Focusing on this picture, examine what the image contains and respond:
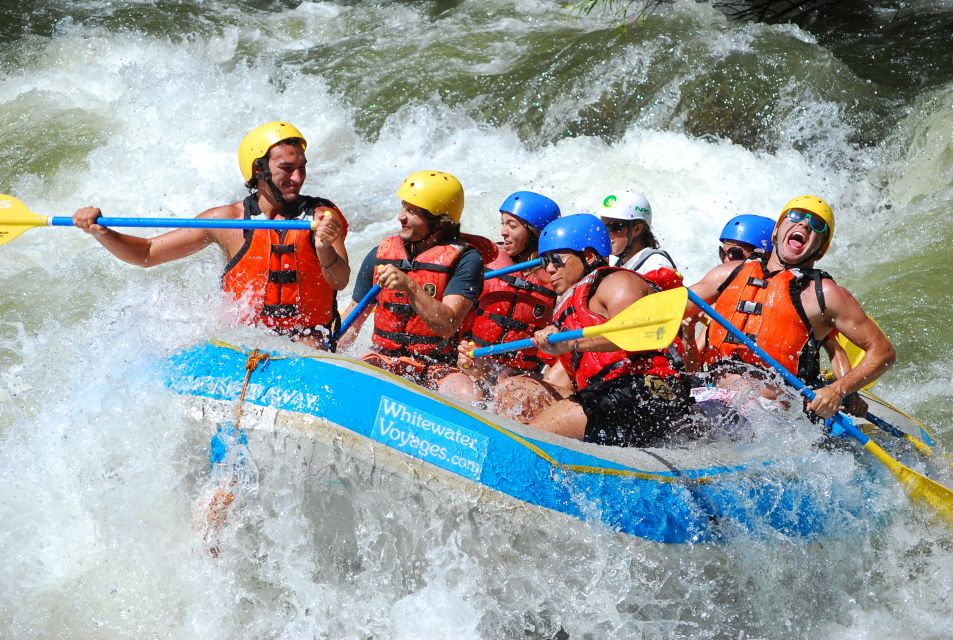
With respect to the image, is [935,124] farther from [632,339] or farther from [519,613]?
[519,613]

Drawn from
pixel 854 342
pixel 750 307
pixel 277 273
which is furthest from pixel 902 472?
pixel 277 273

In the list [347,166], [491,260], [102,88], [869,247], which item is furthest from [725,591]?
[102,88]

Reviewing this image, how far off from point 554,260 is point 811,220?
53.3 inches

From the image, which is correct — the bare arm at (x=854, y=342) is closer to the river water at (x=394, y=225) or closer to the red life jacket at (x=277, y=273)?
the river water at (x=394, y=225)

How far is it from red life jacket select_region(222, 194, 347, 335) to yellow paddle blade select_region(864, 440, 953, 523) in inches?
105

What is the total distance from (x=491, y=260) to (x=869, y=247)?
4.74 metres

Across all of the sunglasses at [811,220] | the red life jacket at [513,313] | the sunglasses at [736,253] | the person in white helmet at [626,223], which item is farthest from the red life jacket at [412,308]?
the sunglasses at [736,253]

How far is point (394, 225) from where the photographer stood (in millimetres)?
8914

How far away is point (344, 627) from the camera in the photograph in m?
4.03

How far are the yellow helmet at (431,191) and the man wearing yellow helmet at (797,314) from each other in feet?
4.84

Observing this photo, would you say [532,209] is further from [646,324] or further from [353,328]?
[646,324]

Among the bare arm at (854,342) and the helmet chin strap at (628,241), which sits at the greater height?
the bare arm at (854,342)

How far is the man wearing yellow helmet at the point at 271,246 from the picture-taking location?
461 cm

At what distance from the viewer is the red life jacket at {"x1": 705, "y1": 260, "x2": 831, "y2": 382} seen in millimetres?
4871
